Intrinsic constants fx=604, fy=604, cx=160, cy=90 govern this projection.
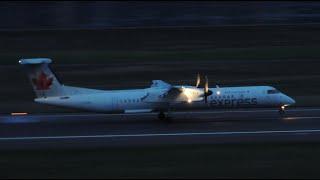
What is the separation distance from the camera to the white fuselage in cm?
3634

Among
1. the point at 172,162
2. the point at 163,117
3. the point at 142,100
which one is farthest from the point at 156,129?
the point at 172,162

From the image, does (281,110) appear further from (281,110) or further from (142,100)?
(142,100)

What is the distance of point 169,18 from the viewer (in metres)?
83.2

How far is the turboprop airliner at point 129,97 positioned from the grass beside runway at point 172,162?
30.5 ft

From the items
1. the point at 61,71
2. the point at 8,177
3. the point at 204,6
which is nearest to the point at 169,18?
the point at 204,6

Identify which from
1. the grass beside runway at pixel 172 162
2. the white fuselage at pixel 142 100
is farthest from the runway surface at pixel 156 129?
the grass beside runway at pixel 172 162

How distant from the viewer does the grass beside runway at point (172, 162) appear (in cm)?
2064

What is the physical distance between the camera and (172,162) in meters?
22.9

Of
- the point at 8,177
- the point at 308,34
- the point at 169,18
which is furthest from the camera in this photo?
the point at 169,18

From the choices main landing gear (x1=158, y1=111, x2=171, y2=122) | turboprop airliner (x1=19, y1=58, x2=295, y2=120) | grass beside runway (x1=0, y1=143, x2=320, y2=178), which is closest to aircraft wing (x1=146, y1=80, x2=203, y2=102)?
turboprop airliner (x1=19, y1=58, x2=295, y2=120)

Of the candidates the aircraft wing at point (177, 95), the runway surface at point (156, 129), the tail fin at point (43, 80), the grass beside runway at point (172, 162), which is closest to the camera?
the grass beside runway at point (172, 162)

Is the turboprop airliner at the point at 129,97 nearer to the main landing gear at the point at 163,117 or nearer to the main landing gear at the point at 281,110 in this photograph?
the main landing gear at the point at 163,117

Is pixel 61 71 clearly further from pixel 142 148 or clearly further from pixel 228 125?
pixel 142 148

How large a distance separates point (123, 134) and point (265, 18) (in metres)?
55.7
